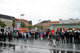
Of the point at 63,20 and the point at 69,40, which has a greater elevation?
the point at 63,20

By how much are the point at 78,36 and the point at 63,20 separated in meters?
98.8

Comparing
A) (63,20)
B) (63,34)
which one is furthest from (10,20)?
(63,34)

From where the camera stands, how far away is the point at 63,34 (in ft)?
76.6

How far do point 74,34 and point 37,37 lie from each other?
44.2 ft

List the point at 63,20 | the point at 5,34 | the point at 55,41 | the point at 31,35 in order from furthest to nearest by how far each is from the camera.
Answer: the point at 63,20, the point at 31,35, the point at 5,34, the point at 55,41

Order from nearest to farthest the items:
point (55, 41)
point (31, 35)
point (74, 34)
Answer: point (55, 41) → point (74, 34) → point (31, 35)

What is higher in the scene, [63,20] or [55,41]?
[63,20]

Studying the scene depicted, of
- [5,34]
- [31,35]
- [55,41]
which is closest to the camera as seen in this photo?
[55,41]

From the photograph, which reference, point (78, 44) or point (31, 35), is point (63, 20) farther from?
point (78, 44)

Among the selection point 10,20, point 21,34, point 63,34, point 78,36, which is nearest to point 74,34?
point 78,36

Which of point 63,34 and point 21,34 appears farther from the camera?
point 21,34

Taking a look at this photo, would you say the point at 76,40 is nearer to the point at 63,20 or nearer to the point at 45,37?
the point at 45,37

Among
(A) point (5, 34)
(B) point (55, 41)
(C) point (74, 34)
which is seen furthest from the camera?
(A) point (5, 34)

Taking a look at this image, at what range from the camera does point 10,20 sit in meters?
157
